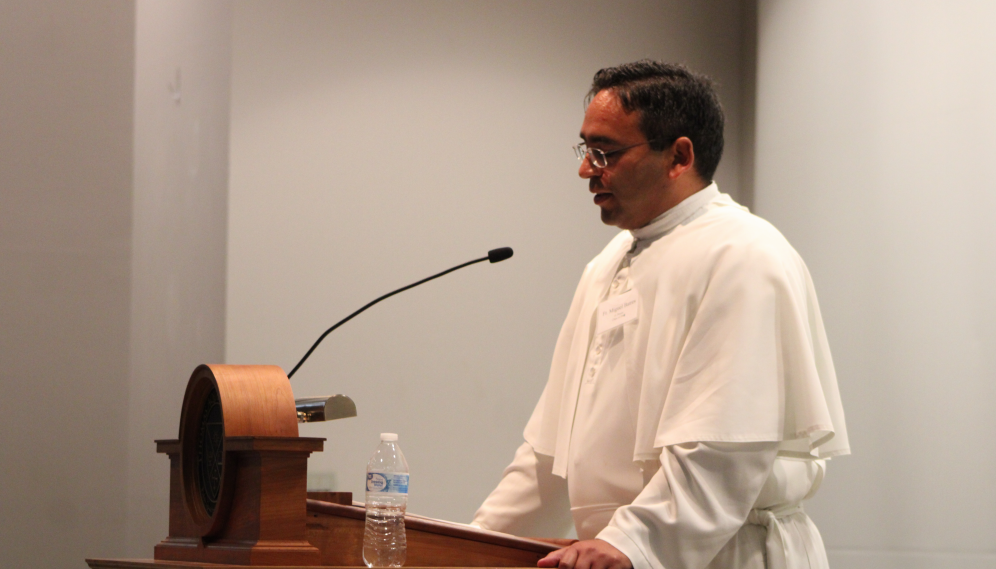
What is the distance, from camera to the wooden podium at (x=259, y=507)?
52.0 inches

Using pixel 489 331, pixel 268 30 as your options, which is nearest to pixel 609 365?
pixel 489 331

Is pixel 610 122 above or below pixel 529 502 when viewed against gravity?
above

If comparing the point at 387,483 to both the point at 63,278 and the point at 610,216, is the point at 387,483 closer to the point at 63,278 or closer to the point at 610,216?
the point at 610,216

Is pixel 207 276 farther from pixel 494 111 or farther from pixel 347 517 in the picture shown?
pixel 347 517

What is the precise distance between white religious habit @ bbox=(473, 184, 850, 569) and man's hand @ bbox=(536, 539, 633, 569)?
1.0 inches

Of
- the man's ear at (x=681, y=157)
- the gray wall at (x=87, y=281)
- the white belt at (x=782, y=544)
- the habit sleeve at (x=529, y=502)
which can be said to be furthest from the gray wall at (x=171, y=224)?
the white belt at (x=782, y=544)

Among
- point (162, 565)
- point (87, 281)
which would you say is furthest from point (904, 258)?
point (87, 281)

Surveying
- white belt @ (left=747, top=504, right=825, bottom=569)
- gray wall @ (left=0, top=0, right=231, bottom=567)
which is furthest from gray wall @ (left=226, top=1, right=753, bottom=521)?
white belt @ (left=747, top=504, right=825, bottom=569)

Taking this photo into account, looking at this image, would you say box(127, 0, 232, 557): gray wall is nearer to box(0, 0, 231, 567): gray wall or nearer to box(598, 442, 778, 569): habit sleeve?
box(0, 0, 231, 567): gray wall

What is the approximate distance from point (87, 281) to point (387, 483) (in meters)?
1.88

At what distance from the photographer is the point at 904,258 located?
248 cm

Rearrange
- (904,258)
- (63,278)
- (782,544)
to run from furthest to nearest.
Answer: (63,278) → (904,258) → (782,544)

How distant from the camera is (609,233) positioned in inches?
141

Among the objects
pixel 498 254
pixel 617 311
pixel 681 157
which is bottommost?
pixel 617 311
